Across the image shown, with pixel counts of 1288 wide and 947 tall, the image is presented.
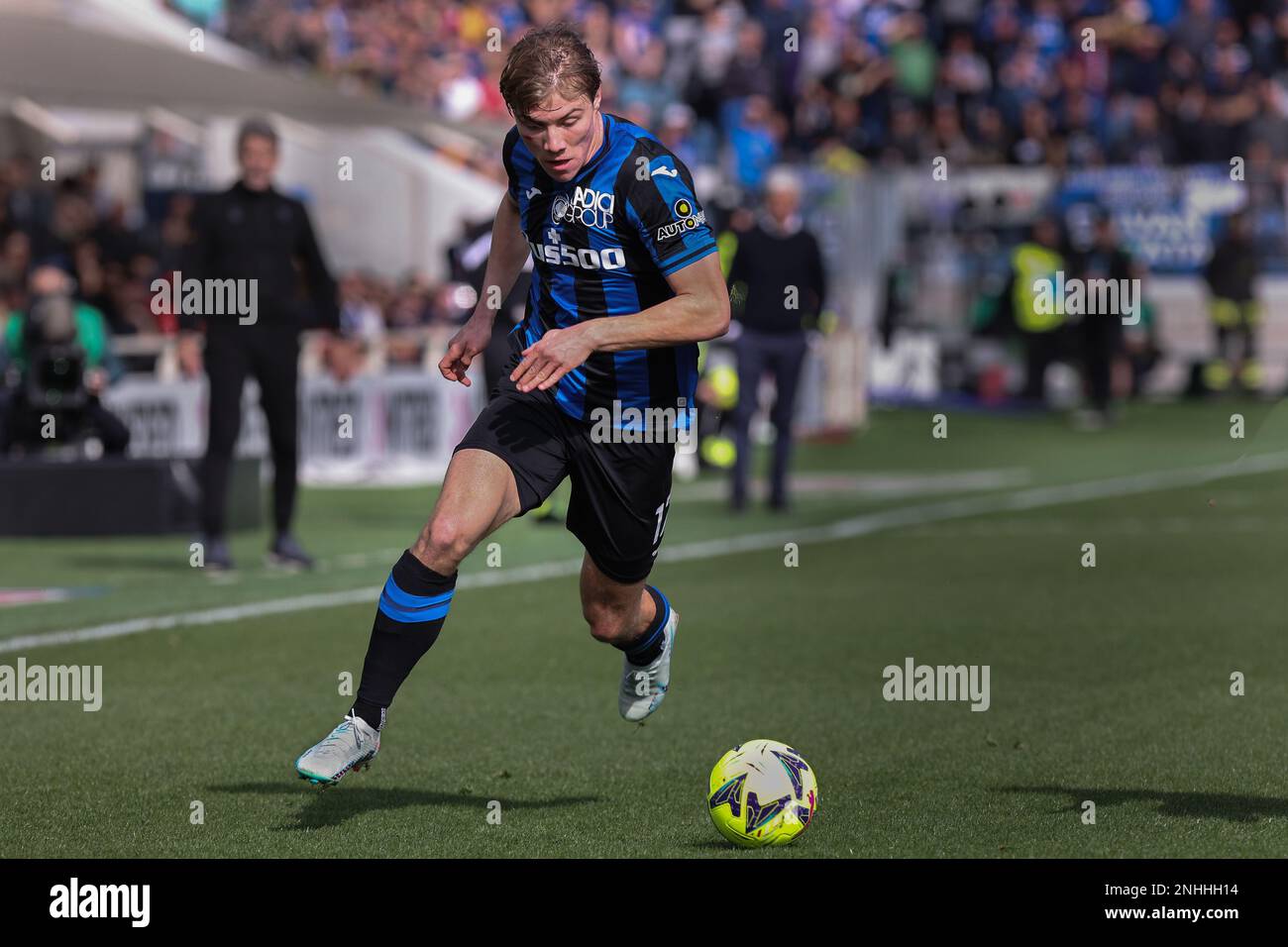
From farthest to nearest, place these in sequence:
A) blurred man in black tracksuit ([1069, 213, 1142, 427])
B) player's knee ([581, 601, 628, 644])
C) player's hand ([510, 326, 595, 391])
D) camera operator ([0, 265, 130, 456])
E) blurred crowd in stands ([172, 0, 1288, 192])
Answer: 1. blurred crowd in stands ([172, 0, 1288, 192])
2. blurred man in black tracksuit ([1069, 213, 1142, 427])
3. camera operator ([0, 265, 130, 456])
4. player's knee ([581, 601, 628, 644])
5. player's hand ([510, 326, 595, 391])

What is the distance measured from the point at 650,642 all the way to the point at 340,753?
58.9 inches

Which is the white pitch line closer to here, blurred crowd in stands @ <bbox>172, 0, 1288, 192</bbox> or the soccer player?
the soccer player

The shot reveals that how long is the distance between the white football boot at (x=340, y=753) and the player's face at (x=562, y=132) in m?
1.66

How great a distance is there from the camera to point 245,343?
12.3 m

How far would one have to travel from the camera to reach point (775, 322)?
1625cm

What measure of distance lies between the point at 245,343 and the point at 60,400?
4.20 metres

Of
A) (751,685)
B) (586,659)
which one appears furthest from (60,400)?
(751,685)

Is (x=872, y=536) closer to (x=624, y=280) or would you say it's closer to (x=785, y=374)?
(x=785, y=374)

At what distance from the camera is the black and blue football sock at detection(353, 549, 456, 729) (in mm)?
→ 6215

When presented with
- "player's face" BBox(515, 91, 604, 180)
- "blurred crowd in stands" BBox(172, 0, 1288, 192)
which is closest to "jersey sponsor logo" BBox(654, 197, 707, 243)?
"player's face" BBox(515, 91, 604, 180)

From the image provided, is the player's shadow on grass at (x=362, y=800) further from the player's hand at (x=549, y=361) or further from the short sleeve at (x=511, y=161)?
the short sleeve at (x=511, y=161)

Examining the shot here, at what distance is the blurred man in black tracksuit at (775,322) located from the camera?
16.3 metres

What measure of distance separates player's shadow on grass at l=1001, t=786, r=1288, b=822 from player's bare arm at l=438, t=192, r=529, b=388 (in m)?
2.12

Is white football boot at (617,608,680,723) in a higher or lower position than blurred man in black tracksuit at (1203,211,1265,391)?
lower
